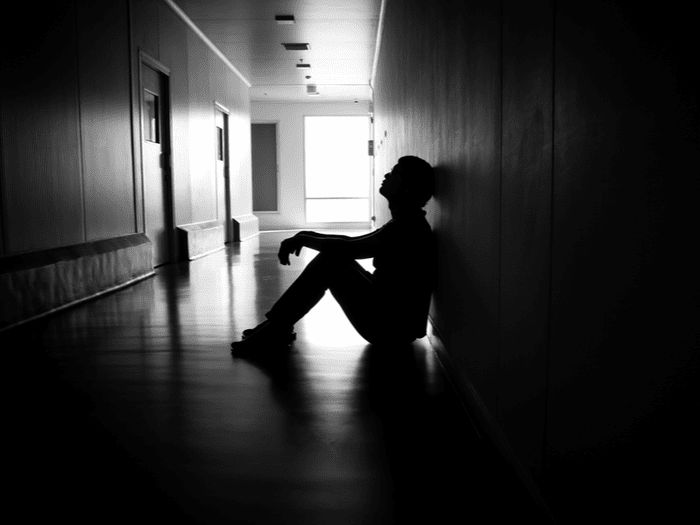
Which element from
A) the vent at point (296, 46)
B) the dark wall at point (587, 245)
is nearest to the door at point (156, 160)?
the vent at point (296, 46)

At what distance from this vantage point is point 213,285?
5.87 metres

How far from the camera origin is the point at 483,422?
1.96 meters

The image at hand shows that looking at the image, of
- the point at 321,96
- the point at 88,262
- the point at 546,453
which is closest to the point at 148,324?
the point at 88,262

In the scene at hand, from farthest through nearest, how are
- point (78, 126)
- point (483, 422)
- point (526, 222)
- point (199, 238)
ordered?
1. point (199, 238)
2. point (78, 126)
3. point (483, 422)
4. point (526, 222)

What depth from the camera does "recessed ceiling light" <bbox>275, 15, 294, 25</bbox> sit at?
8.74m

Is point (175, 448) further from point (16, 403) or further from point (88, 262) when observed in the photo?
point (88, 262)

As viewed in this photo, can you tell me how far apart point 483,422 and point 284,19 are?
800 cm

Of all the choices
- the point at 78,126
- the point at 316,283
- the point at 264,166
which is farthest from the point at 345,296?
the point at 264,166

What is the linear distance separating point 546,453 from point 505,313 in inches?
17.5

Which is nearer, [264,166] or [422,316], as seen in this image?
[422,316]

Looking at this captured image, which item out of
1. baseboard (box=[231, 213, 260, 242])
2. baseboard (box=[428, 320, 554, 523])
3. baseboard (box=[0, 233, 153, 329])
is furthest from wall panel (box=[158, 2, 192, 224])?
baseboard (box=[428, 320, 554, 523])

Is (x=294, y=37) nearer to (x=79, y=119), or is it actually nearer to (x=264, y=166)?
(x=79, y=119)

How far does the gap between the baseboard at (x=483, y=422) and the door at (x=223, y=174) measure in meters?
8.65

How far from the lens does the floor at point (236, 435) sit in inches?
58.9
